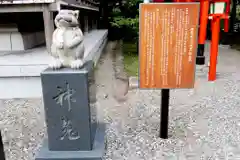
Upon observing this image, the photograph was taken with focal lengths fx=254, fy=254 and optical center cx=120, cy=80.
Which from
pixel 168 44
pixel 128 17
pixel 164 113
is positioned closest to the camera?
pixel 168 44

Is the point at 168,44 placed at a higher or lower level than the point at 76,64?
higher

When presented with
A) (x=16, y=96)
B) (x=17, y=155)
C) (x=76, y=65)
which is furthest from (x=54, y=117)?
(x=16, y=96)

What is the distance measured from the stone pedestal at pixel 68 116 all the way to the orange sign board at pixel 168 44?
2.52 ft

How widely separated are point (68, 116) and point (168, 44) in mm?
1429

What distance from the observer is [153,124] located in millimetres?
4043

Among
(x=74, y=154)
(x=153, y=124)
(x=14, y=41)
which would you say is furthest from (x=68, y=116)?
(x=14, y=41)

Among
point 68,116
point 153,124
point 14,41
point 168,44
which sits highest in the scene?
point 168,44

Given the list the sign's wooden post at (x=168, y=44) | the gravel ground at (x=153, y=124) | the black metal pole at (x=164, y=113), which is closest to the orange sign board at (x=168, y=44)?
Result: the sign's wooden post at (x=168, y=44)

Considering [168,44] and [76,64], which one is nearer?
[76,64]

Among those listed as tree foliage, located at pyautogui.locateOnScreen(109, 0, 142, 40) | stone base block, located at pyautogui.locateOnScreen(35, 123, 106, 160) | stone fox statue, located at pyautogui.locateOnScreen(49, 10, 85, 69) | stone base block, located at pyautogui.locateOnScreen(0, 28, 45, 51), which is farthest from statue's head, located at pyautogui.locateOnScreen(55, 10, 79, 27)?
tree foliage, located at pyautogui.locateOnScreen(109, 0, 142, 40)

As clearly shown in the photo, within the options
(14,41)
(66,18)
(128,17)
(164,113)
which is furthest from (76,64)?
(128,17)

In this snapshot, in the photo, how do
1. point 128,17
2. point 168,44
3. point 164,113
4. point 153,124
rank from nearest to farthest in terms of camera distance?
point 168,44 < point 164,113 < point 153,124 < point 128,17

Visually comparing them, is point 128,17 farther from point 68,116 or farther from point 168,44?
point 68,116

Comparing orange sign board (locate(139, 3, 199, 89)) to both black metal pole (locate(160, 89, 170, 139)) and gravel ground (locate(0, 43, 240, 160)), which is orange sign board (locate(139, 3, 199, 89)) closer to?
black metal pole (locate(160, 89, 170, 139))
